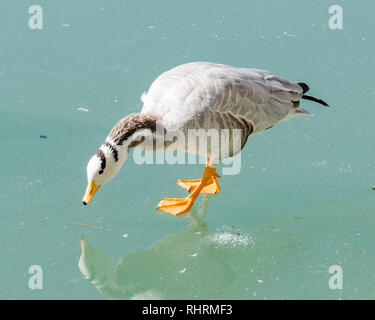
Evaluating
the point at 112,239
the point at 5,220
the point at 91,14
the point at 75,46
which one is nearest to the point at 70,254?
Answer: the point at 112,239

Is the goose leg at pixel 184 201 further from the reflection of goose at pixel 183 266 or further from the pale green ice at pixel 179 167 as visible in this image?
the reflection of goose at pixel 183 266

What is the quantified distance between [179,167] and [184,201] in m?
0.50

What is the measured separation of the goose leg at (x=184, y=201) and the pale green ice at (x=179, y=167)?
7cm

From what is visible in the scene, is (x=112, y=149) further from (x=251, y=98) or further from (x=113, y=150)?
(x=251, y=98)

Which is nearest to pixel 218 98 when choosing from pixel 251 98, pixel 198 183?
pixel 251 98

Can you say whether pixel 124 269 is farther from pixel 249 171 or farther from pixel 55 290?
pixel 249 171

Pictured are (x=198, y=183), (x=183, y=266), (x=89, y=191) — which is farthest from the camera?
(x=198, y=183)

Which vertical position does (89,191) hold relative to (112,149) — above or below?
below

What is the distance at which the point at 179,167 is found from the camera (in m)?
5.80

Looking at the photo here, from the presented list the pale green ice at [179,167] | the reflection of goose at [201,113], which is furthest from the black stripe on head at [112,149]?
the pale green ice at [179,167]

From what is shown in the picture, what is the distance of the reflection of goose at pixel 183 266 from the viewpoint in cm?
446

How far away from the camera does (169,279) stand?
4.56 meters
